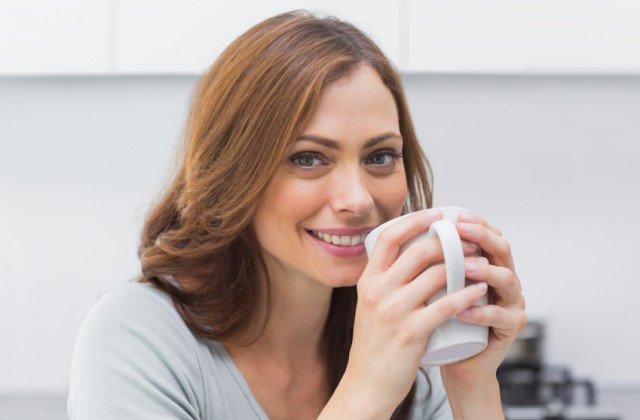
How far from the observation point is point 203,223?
45.1 inches

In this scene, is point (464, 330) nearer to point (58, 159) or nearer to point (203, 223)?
point (203, 223)

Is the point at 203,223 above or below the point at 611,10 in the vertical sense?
below

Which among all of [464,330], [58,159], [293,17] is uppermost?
[293,17]

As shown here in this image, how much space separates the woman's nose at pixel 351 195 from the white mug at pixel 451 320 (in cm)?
7

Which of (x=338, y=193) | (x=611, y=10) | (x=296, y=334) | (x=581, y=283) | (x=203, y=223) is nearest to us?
(x=338, y=193)

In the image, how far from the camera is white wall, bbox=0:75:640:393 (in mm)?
2693

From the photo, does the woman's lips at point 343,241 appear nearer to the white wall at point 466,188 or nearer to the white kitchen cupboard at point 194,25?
the white kitchen cupboard at point 194,25

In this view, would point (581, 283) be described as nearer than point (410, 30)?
No

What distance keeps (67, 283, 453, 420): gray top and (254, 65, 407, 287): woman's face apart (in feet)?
0.60

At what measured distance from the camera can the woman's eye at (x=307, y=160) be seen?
1.05 metres

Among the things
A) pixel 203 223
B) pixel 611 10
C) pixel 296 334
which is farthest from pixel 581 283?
pixel 203 223

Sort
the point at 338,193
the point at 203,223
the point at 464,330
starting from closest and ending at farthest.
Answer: the point at 464,330 < the point at 338,193 < the point at 203,223

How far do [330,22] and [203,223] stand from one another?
12.7 inches

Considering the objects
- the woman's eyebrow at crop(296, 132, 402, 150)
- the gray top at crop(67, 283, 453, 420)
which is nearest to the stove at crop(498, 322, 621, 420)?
the gray top at crop(67, 283, 453, 420)
